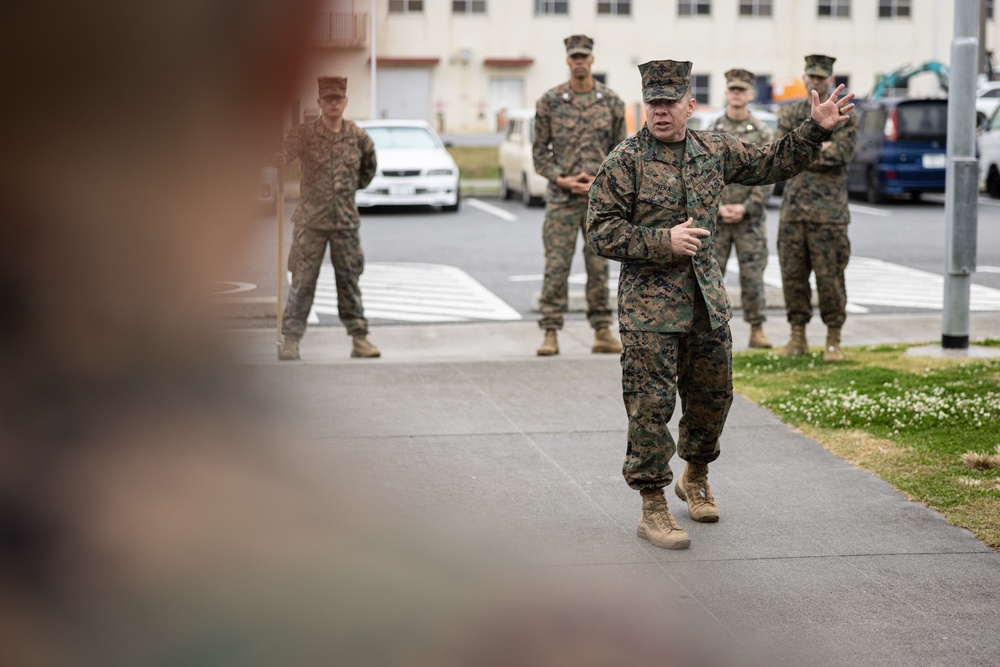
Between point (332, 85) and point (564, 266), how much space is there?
8.45 m

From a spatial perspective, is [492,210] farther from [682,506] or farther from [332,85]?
[332,85]

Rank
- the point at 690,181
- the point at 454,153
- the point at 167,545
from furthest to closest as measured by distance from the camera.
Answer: the point at 454,153
the point at 690,181
the point at 167,545

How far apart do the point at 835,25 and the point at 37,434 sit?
4970 cm

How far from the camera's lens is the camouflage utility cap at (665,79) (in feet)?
16.6

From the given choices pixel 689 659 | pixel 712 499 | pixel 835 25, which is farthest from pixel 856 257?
pixel 835 25

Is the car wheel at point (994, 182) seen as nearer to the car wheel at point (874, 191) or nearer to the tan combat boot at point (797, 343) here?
the car wheel at point (874, 191)

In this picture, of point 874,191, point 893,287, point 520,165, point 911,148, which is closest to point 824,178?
point 893,287

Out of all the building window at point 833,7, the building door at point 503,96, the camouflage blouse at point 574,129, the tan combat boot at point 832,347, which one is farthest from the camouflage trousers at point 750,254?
the building door at point 503,96

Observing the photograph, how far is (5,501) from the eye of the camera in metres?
1.27

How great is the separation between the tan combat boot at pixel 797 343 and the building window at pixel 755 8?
110 feet

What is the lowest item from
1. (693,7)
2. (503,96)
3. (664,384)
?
(664,384)

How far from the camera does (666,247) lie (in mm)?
5051

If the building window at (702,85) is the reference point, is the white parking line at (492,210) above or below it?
below

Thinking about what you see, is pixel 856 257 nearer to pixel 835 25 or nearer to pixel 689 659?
pixel 689 659
